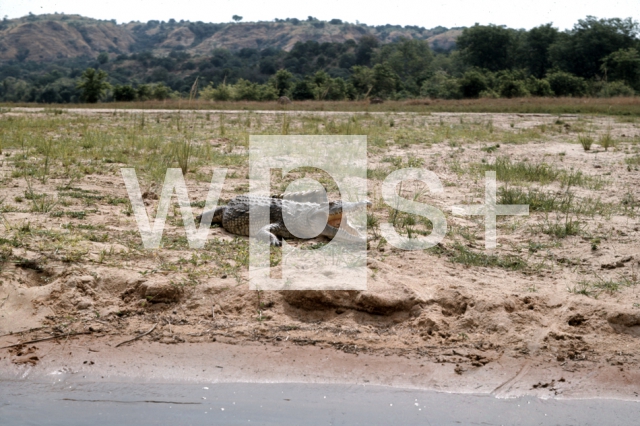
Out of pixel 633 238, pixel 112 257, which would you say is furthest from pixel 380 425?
pixel 633 238

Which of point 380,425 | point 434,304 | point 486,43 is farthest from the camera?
point 486,43

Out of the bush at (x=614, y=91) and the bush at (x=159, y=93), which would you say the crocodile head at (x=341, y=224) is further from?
the bush at (x=159, y=93)

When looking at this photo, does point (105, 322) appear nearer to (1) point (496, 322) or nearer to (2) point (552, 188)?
(1) point (496, 322)

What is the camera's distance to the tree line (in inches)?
1094

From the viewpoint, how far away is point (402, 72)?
57281 mm

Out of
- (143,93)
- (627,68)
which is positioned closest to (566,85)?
(627,68)

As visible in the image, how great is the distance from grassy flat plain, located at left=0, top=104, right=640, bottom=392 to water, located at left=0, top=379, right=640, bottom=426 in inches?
14.5

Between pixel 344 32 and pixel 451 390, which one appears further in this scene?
pixel 344 32

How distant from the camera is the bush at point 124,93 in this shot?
27.6 m

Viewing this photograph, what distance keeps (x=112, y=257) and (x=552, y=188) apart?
4937 millimetres

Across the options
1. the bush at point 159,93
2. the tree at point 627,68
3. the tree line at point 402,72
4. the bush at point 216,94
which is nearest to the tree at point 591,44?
the tree line at point 402,72

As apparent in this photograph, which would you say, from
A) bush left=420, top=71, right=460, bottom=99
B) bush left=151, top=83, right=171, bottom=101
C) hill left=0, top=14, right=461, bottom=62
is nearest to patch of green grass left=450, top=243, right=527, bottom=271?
bush left=420, top=71, right=460, bottom=99

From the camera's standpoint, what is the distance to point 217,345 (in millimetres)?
4086

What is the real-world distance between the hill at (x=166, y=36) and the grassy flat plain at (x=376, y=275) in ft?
315
